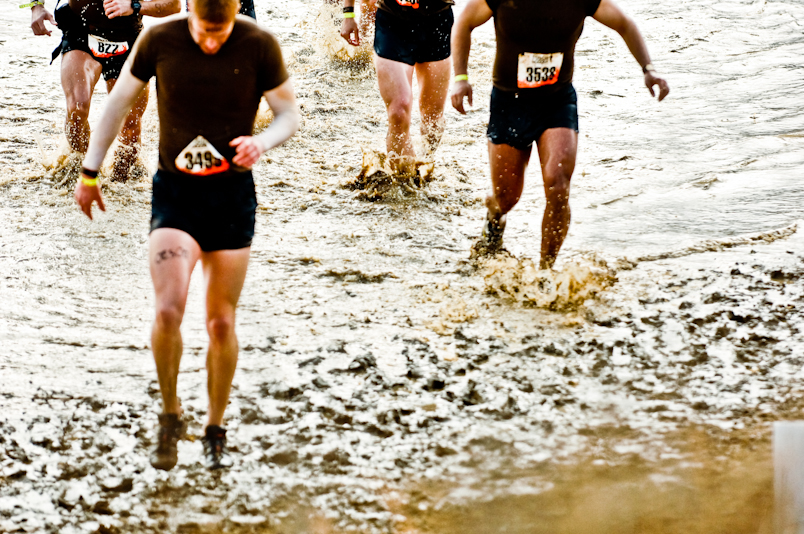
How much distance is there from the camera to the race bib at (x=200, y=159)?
3447 mm

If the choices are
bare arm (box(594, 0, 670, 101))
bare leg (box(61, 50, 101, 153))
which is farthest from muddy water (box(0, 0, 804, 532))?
bare arm (box(594, 0, 670, 101))

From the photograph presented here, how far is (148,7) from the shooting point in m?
6.15

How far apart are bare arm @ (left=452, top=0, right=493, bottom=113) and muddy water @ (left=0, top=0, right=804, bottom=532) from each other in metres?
1.08

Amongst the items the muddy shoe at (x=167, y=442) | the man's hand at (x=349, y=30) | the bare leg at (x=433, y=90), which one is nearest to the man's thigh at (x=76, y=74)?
the man's hand at (x=349, y=30)

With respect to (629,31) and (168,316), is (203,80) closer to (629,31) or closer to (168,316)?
(168,316)

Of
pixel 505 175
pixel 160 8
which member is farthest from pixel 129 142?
pixel 505 175

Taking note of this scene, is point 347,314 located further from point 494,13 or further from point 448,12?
point 448,12

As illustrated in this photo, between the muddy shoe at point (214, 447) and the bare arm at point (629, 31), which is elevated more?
the bare arm at point (629, 31)

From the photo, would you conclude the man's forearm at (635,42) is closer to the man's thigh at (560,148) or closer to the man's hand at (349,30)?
the man's thigh at (560,148)

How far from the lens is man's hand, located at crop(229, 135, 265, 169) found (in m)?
3.34

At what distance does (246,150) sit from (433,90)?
3498mm

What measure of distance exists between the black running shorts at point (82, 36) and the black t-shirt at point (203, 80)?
318 centimetres

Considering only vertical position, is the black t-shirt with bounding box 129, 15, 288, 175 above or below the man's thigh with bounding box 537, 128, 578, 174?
above

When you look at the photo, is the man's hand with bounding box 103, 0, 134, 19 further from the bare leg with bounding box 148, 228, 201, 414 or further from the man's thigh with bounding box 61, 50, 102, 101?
the bare leg with bounding box 148, 228, 201, 414
